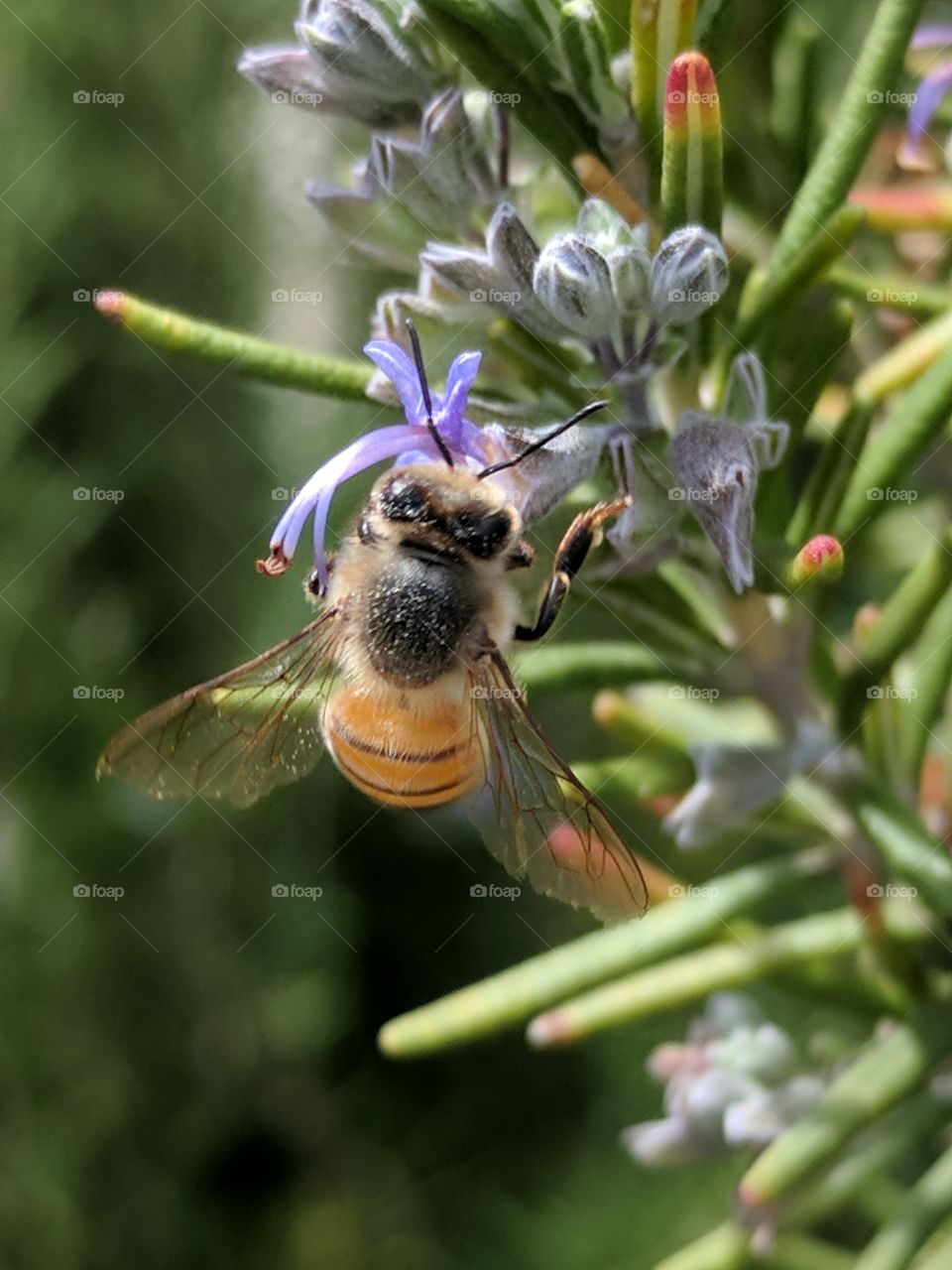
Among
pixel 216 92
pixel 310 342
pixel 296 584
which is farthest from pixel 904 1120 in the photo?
pixel 216 92

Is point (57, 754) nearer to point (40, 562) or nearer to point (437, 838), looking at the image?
point (40, 562)

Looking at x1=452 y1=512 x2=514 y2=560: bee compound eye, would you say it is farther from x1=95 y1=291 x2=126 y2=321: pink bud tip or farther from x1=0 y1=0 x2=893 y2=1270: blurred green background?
x1=0 y1=0 x2=893 y2=1270: blurred green background

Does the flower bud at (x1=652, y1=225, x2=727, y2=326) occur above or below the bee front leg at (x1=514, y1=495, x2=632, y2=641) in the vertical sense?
above

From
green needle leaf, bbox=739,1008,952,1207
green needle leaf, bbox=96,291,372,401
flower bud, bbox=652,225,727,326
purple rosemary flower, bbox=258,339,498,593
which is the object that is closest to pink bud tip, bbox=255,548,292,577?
purple rosemary flower, bbox=258,339,498,593

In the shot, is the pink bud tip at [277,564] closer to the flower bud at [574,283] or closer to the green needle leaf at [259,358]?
the green needle leaf at [259,358]

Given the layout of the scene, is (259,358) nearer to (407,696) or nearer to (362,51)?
(362,51)
